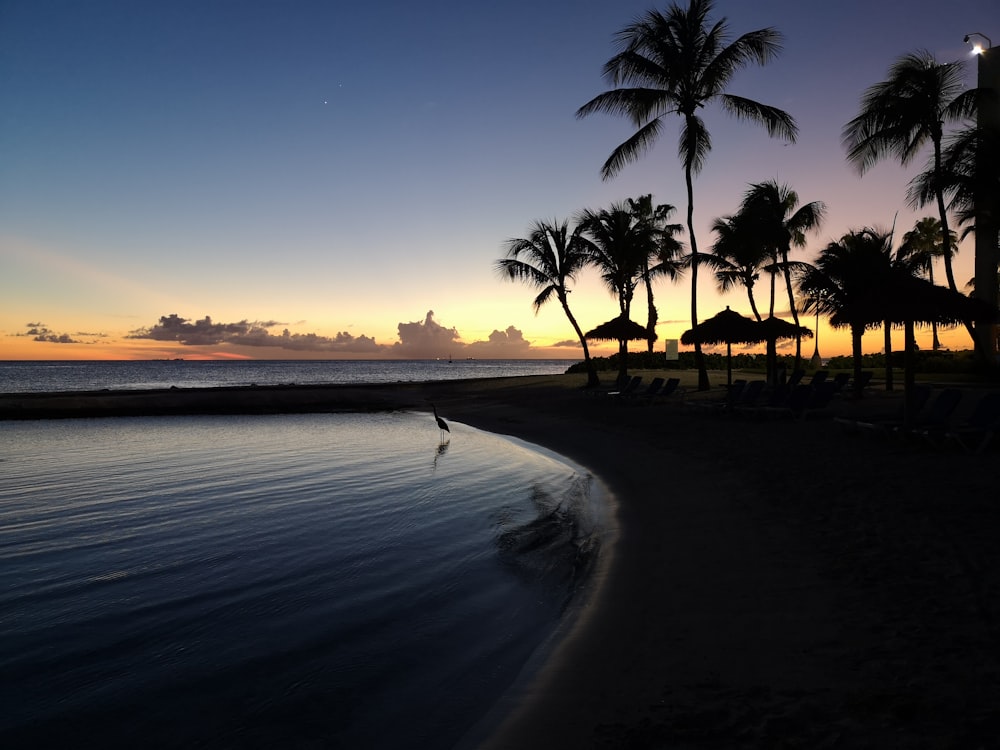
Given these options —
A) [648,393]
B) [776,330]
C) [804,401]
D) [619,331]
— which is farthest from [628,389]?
[804,401]

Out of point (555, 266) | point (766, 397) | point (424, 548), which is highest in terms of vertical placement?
point (555, 266)

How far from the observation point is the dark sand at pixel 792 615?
3.17 metres

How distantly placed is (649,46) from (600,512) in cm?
1982

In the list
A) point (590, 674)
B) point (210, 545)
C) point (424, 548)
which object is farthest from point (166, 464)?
point (590, 674)

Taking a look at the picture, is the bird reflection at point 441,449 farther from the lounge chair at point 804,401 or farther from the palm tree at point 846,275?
the palm tree at point 846,275

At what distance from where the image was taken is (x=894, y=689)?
333 centimetres

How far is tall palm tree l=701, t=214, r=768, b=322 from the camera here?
92.0ft

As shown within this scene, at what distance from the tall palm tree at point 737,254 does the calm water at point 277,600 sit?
67.3ft

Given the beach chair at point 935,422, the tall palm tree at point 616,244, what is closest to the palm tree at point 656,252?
the tall palm tree at point 616,244

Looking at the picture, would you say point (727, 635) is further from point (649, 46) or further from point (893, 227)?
point (649, 46)

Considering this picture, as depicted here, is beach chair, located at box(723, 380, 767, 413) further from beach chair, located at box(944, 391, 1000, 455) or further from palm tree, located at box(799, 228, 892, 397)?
beach chair, located at box(944, 391, 1000, 455)

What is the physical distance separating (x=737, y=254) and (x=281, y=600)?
93.4ft

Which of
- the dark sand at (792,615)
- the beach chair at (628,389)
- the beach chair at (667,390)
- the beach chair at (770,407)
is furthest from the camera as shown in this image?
the beach chair at (628,389)

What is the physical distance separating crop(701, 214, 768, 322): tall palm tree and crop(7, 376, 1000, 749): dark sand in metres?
19.8
